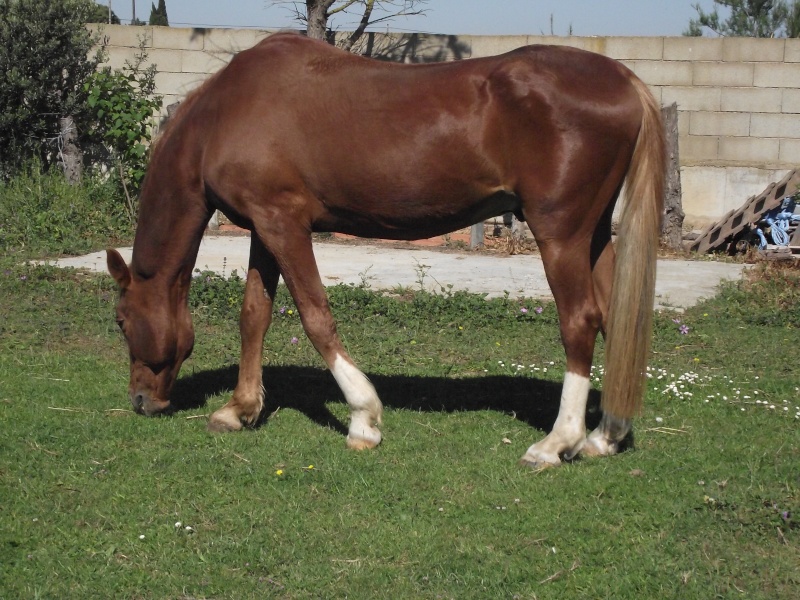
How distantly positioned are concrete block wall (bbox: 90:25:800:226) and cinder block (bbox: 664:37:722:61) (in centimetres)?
1

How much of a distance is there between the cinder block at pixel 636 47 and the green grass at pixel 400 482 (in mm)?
6551

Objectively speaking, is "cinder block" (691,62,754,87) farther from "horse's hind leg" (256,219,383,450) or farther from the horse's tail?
"horse's hind leg" (256,219,383,450)

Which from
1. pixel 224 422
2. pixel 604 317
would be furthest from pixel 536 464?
pixel 224 422

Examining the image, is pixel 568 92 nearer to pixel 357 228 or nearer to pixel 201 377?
pixel 357 228

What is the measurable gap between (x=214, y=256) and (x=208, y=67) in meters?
3.81

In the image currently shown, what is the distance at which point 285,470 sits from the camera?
14.1ft

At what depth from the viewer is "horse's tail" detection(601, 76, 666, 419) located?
427 centimetres

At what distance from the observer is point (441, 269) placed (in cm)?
963

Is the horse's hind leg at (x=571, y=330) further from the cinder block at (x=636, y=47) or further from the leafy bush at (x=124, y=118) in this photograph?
the cinder block at (x=636, y=47)

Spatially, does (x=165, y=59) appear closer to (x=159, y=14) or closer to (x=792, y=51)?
(x=792, y=51)

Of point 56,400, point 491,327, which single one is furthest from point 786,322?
point 56,400

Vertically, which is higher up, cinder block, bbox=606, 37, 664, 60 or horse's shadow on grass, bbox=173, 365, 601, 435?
cinder block, bbox=606, 37, 664, 60

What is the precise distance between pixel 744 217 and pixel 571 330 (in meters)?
7.64

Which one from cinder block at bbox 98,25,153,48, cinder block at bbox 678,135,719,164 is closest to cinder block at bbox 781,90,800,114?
cinder block at bbox 678,135,719,164
